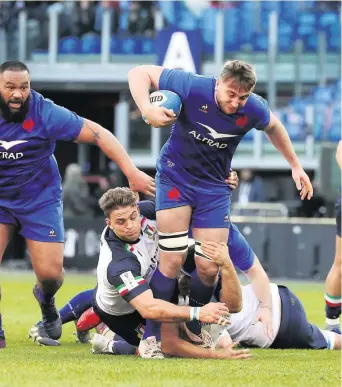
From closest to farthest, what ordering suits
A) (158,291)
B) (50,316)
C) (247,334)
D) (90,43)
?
(158,291) → (247,334) → (50,316) → (90,43)

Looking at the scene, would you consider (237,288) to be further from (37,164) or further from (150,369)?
(37,164)

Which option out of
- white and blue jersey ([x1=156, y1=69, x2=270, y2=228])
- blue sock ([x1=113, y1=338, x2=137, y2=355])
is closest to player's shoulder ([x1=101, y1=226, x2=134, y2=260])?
white and blue jersey ([x1=156, y1=69, x2=270, y2=228])

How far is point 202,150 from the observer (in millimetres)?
8211

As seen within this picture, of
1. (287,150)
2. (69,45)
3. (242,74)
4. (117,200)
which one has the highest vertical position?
(242,74)

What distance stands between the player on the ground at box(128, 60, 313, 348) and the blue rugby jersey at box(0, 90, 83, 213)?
0.89m

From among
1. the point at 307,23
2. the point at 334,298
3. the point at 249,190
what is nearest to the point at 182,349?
the point at 334,298

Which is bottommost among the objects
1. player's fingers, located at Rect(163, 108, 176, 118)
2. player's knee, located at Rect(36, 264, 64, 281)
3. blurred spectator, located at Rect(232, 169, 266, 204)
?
blurred spectator, located at Rect(232, 169, 266, 204)

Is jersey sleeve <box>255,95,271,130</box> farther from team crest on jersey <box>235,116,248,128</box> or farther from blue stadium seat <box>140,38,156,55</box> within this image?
blue stadium seat <box>140,38,156,55</box>

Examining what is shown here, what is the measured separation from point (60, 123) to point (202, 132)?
1.22m

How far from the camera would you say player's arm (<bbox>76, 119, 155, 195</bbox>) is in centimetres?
834

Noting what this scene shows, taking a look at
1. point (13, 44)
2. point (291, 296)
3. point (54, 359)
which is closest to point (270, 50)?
point (13, 44)

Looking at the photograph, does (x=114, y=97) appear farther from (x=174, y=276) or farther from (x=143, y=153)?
(x=174, y=276)

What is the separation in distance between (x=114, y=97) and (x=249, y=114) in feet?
61.4

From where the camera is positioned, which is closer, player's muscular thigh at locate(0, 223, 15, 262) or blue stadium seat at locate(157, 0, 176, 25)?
player's muscular thigh at locate(0, 223, 15, 262)
